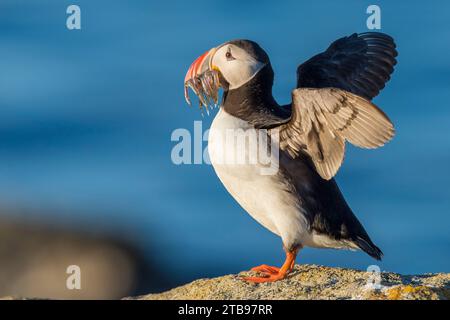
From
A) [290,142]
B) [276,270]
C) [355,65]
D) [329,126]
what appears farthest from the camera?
[355,65]

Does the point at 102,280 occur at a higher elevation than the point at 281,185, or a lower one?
lower

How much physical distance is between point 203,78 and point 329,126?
1.74m

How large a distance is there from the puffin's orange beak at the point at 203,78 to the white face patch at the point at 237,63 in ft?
0.33

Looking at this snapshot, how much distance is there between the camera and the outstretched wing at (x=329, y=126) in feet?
30.5

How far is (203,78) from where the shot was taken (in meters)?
10.8

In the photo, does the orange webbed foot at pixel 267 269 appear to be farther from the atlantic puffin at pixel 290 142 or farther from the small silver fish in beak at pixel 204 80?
the small silver fish in beak at pixel 204 80

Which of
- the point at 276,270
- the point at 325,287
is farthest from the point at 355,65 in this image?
the point at 325,287

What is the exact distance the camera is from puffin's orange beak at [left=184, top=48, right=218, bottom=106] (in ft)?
35.0

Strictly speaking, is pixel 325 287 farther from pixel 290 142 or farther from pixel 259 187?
pixel 290 142

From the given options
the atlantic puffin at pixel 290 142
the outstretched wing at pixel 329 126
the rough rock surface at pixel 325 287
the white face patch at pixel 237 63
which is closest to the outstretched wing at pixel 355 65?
the atlantic puffin at pixel 290 142
